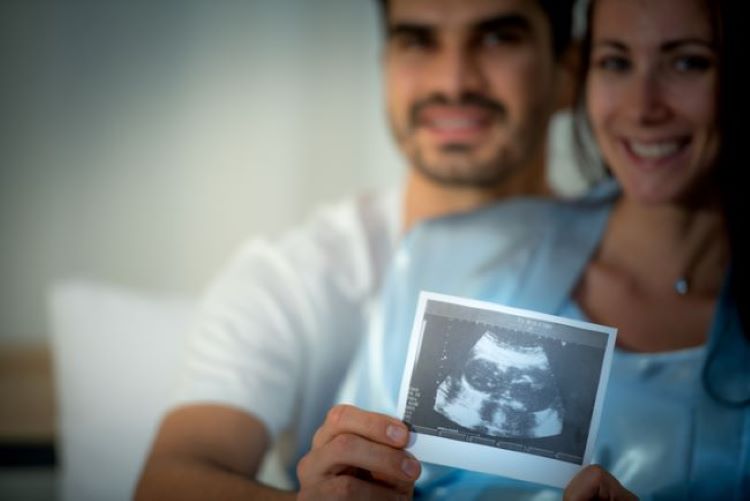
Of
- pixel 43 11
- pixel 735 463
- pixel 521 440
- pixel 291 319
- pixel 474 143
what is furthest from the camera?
pixel 43 11

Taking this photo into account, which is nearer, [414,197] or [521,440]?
[521,440]

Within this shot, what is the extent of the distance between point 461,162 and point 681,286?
17.8 inches

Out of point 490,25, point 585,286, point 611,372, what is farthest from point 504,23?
point 611,372

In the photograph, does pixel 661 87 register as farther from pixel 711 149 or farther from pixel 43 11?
pixel 43 11

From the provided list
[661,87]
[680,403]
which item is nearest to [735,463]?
[680,403]

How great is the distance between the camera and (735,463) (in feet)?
3.03

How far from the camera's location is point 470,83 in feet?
4.35

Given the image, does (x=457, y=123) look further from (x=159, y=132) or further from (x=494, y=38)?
(x=159, y=132)

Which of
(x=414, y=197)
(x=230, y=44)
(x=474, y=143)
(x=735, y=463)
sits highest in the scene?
(x=230, y=44)

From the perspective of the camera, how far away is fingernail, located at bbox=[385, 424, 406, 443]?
78cm

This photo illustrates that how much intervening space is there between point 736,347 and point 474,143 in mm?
558

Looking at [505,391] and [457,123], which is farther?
[457,123]

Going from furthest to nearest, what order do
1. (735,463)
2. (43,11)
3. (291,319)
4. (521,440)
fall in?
(43,11)
(291,319)
(735,463)
(521,440)

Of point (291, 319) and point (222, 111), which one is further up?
point (222, 111)
